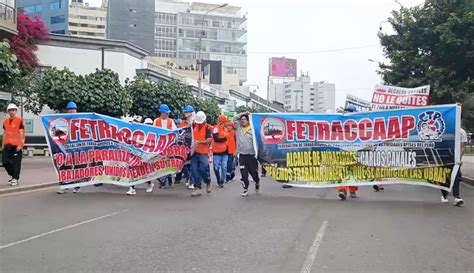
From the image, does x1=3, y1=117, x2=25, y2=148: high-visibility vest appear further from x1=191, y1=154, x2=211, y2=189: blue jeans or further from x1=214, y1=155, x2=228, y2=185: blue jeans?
x1=214, y1=155, x2=228, y2=185: blue jeans

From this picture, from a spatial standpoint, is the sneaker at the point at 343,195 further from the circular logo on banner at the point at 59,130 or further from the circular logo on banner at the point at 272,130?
the circular logo on banner at the point at 59,130

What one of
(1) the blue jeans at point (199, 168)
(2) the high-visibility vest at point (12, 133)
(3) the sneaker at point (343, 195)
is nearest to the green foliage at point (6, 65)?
(2) the high-visibility vest at point (12, 133)

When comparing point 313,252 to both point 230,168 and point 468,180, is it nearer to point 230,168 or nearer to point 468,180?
point 230,168

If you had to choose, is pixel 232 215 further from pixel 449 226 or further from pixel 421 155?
pixel 421 155

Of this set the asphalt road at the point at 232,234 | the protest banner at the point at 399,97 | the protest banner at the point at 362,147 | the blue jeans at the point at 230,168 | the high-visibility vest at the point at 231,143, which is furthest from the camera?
the protest banner at the point at 399,97

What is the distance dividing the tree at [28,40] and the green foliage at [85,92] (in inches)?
375

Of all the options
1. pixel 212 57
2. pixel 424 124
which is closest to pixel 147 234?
pixel 424 124

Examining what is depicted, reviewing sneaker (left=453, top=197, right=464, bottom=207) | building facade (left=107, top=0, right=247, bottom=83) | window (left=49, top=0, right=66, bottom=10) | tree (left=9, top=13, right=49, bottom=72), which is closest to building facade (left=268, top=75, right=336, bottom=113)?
building facade (left=107, top=0, right=247, bottom=83)

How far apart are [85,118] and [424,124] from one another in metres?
7.27

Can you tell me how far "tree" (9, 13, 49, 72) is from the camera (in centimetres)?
3456

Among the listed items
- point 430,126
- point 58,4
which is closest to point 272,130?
point 430,126

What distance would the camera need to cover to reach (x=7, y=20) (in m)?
23.0

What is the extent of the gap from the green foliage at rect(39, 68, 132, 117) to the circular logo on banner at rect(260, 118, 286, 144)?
560 inches

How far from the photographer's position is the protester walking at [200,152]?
12.3 metres
